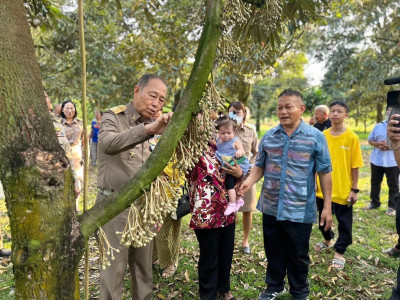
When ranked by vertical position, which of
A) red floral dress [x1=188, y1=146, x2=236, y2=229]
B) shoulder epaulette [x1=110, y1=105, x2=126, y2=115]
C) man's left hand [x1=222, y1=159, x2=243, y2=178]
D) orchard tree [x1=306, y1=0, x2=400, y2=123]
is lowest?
red floral dress [x1=188, y1=146, x2=236, y2=229]

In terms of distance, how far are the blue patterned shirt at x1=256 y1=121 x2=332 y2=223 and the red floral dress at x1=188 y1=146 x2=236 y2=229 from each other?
1.88ft

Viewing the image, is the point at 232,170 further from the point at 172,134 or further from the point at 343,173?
the point at 343,173

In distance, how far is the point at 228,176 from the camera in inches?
127

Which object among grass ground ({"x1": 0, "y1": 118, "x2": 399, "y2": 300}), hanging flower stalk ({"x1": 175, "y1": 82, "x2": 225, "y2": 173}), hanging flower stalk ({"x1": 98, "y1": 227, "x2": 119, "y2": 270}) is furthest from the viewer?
grass ground ({"x1": 0, "y1": 118, "x2": 399, "y2": 300})

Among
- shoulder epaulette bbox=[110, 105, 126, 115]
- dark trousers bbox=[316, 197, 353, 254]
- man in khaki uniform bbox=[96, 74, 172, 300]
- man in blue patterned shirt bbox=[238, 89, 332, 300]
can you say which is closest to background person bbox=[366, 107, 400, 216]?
dark trousers bbox=[316, 197, 353, 254]

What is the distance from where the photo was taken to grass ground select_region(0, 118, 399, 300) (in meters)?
3.61

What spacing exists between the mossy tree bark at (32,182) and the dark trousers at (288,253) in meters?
2.33

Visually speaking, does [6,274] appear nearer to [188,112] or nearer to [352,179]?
[188,112]

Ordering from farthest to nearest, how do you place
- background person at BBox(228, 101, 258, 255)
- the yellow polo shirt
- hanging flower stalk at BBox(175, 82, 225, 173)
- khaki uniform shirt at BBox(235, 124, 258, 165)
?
khaki uniform shirt at BBox(235, 124, 258, 165), background person at BBox(228, 101, 258, 255), the yellow polo shirt, hanging flower stalk at BBox(175, 82, 225, 173)

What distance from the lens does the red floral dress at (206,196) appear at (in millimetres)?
3000

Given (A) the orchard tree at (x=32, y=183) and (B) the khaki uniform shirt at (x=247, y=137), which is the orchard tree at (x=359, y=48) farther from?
(A) the orchard tree at (x=32, y=183)

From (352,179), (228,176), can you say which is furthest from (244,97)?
(228,176)

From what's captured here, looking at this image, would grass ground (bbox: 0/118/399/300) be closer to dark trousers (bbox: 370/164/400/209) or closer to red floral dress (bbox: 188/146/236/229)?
red floral dress (bbox: 188/146/236/229)

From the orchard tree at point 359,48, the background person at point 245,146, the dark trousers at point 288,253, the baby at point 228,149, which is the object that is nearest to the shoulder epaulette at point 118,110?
the baby at point 228,149
